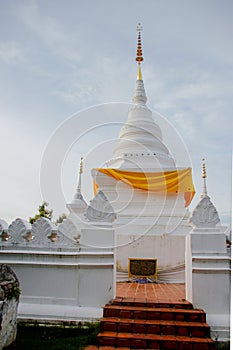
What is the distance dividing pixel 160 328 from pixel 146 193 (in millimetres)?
8527

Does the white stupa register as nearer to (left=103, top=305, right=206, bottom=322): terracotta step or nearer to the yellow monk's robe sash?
the yellow monk's robe sash

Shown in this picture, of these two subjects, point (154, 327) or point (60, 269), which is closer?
point (154, 327)

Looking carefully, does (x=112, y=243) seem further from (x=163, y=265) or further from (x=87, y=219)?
(x=163, y=265)

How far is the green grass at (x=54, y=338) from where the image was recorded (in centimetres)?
451

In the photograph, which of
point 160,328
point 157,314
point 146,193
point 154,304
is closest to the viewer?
point 160,328

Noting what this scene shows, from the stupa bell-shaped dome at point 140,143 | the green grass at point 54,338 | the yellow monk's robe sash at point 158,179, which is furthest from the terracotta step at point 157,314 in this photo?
the stupa bell-shaped dome at point 140,143

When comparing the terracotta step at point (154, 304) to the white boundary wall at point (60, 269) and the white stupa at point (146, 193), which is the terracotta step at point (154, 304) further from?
the white stupa at point (146, 193)

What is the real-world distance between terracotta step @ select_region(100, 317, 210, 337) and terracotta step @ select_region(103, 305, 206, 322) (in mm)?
164

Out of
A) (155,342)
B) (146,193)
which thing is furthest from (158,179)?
(155,342)

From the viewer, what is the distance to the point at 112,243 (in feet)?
19.7

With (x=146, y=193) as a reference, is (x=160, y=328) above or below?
below

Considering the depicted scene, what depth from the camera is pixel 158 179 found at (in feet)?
43.7

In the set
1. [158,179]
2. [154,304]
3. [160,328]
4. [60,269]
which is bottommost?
[160,328]

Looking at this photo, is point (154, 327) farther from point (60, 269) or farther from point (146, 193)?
point (146, 193)
